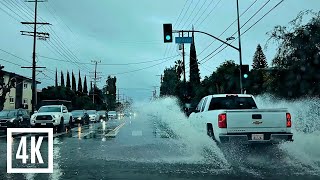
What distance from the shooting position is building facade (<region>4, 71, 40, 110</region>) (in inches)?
2552

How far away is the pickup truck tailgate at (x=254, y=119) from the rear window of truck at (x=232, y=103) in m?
2.54

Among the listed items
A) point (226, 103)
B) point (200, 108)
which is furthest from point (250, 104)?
point (200, 108)

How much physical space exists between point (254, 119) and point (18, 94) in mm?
64298

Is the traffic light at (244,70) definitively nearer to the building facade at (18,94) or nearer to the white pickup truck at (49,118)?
the white pickup truck at (49,118)

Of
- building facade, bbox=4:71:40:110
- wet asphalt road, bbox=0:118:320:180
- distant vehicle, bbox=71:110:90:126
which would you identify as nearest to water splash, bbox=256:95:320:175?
wet asphalt road, bbox=0:118:320:180

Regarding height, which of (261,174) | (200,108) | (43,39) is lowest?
(261,174)

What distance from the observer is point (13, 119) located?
28.0 m

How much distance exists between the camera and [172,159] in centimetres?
1212

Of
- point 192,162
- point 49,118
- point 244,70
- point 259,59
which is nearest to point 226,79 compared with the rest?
point 244,70

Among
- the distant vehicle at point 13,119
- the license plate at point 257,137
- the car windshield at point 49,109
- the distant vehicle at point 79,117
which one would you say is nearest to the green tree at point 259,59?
the distant vehicle at point 79,117

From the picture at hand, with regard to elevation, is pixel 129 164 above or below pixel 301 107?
below

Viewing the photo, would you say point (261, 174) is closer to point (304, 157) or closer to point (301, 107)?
point (304, 157)

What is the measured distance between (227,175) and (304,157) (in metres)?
3.81

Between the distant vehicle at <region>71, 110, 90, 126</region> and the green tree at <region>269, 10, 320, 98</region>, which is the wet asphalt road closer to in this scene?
the green tree at <region>269, 10, 320, 98</region>
